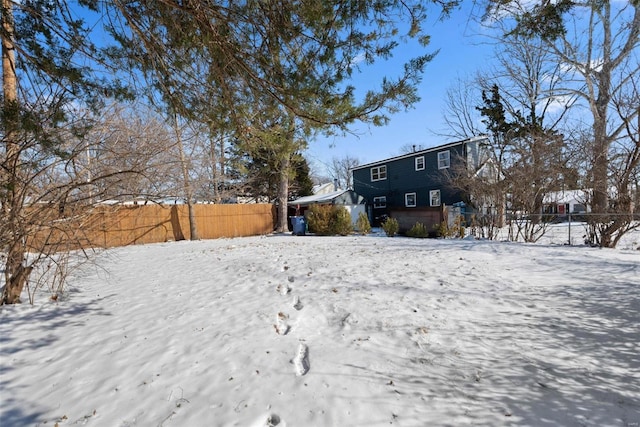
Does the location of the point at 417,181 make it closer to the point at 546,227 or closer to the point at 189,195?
the point at 546,227

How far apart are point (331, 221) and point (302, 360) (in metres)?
11.1

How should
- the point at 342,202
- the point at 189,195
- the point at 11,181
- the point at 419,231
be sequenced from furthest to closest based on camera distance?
the point at 342,202
the point at 189,195
the point at 419,231
the point at 11,181

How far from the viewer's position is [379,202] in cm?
2342

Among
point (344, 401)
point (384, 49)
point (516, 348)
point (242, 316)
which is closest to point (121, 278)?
point (242, 316)

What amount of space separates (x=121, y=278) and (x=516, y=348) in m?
6.64

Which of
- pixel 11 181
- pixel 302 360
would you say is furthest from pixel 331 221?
pixel 11 181

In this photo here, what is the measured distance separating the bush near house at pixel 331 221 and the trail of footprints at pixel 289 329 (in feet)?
27.4

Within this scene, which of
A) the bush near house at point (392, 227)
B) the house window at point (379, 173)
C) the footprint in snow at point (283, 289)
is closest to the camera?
the footprint in snow at point (283, 289)

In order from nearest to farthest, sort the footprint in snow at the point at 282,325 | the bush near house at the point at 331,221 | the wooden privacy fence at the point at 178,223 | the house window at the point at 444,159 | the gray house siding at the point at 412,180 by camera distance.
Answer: the footprint in snow at the point at 282,325
the wooden privacy fence at the point at 178,223
the bush near house at the point at 331,221
the gray house siding at the point at 412,180
the house window at the point at 444,159

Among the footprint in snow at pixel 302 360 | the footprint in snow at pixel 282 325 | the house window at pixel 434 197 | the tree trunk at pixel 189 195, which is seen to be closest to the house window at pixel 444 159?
the house window at pixel 434 197

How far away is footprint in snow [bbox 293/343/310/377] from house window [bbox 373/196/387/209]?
66.4 feet

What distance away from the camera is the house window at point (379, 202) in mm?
22894

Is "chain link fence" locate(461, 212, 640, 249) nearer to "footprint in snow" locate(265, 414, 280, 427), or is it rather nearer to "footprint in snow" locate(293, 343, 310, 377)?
"footprint in snow" locate(293, 343, 310, 377)

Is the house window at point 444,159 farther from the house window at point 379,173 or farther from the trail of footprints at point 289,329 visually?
the trail of footprints at point 289,329
